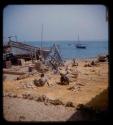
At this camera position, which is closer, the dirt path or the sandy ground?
the dirt path

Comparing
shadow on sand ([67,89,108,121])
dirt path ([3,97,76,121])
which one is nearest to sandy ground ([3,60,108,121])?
dirt path ([3,97,76,121])

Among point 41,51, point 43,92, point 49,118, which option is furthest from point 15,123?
point 41,51

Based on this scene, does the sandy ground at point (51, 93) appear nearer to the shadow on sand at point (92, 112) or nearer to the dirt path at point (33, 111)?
the dirt path at point (33, 111)

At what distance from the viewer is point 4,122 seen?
101 inches

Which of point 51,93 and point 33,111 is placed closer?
point 33,111

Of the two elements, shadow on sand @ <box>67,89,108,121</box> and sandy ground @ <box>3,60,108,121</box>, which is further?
sandy ground @ <box>3,60,108,121</box>

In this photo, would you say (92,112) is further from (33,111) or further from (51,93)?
(51,93)

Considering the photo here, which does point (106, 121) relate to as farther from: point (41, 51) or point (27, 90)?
point (41, 51)

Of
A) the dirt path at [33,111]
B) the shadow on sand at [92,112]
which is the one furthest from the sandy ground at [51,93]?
the shadow on sand at [92,112]

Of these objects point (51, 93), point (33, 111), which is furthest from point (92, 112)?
point (51, 93)

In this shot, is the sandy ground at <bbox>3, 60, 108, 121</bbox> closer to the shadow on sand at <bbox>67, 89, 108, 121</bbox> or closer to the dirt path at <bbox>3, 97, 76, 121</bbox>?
the dirt path at <bbox>3, 97, 76, 121</bbox>

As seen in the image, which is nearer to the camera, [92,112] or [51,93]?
[92,112]

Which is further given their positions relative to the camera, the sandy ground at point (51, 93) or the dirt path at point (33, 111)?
the sandy ground at point (51, 93)
